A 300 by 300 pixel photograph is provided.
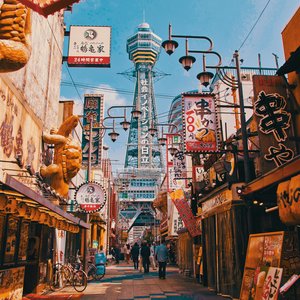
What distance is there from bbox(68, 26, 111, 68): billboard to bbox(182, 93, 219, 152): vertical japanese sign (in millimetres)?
4938

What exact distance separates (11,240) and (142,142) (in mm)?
134636

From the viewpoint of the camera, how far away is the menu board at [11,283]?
8.05 metres

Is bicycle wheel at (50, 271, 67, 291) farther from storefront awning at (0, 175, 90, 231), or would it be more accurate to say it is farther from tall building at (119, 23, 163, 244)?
tall building at (119, 23, 163, 244)

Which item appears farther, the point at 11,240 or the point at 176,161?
the point at 176,161

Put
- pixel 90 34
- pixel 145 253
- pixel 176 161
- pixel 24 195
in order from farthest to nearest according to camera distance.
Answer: pixel 176 161, pixel 145 253, pixel 90 34, pixel 24 195

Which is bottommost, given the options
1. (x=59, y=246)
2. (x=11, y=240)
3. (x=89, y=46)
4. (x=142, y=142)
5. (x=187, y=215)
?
(x=59, y=246)

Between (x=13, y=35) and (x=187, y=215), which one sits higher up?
(x=13, y=35)

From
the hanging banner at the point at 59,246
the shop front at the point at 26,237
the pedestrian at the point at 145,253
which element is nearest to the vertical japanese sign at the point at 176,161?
the pedestrian at the point at 145,253

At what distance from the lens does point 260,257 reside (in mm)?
7266

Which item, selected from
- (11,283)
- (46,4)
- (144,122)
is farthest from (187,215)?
(144,122)

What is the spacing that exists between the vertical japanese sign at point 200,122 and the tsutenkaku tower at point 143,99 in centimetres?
12286

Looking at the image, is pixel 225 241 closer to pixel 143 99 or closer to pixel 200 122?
pixel 200 122

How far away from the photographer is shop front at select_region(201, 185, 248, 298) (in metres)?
10.5

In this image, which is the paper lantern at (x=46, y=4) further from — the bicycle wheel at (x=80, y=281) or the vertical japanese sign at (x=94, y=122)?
the vertical japanese sign at (x=94, y=122)
